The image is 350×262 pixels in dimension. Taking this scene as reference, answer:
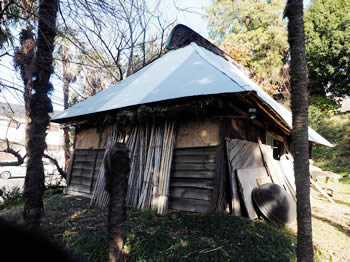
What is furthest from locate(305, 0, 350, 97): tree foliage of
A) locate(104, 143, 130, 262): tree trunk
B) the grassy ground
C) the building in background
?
locate(104, 143, 130, 262): tree trunk

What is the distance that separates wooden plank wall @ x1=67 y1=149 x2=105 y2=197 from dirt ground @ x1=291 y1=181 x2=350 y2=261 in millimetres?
5951

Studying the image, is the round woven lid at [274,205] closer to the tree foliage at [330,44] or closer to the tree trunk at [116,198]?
the tree trunk at [116,198]

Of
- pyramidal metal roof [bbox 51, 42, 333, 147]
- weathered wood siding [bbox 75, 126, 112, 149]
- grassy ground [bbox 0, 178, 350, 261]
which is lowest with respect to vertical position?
grassy ground [bbox 0, 178, 350, 261]

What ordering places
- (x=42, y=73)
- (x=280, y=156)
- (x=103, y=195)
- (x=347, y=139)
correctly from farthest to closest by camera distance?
(x=347, y=139), (x=280, y=156), (x=103, y=195), (x=42, y=73)

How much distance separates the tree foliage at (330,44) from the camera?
17.2 m

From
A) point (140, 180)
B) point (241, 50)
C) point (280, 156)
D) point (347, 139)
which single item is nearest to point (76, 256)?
point (140, 180)

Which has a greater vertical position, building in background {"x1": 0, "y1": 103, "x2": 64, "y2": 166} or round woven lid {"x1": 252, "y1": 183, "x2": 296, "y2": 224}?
building in background {"x1": 0, "y1": 103, "x2": 64, "y2": 166}

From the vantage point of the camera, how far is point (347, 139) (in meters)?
15.9

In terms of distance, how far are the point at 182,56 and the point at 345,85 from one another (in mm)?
17654

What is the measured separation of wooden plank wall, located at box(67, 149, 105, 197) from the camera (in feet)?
24.2

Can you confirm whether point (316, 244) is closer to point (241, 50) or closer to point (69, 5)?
point (69, 5)

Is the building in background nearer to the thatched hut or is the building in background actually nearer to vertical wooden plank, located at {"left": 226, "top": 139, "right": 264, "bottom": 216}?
the thatched hut

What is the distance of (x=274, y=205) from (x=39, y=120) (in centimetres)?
503

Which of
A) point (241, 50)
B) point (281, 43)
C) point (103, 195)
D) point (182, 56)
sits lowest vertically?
point (103, 195)
